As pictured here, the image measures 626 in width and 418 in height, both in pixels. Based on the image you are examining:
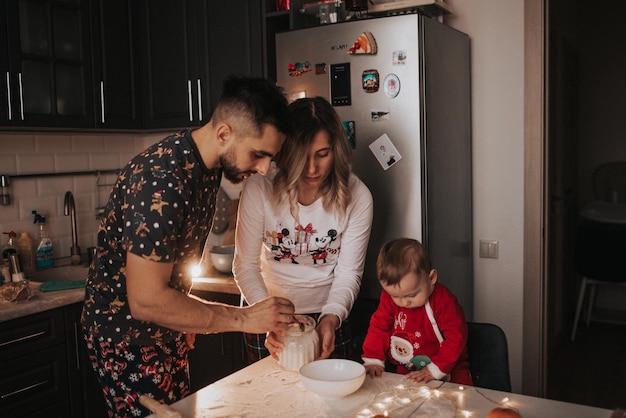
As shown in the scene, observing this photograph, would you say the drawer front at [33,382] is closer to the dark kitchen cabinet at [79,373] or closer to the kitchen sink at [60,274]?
the dark kitchen cabinet at [79,373]

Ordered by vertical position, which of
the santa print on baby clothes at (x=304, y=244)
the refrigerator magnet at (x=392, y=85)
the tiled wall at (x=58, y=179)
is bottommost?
the santa print on baby clothes at (x=304, y=244)

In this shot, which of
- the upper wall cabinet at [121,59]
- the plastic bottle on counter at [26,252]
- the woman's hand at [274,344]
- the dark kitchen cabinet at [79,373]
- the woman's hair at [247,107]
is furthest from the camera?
the plastic bottle on counter at [26,252]

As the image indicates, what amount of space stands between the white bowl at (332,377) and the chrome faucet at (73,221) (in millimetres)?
2041

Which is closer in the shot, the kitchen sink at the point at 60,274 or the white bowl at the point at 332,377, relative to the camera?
the white bowl at the point at 332,377

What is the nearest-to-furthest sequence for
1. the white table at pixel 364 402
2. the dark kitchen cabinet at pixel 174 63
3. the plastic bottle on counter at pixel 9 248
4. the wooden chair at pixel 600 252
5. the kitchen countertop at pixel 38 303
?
the white table at pixel 364 402 → the kitchen countertop at pixel 38 303 → the plastic bottle on counter at pixel 9 248 → the dark kitchen cabinet at pixel 174 63 → the wooden chair at pixel 600 252

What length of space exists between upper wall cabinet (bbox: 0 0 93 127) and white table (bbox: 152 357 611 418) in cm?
179

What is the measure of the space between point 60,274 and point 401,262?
6.57ft

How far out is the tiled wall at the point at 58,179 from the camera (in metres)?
3.07

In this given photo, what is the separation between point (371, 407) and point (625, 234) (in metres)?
3.69

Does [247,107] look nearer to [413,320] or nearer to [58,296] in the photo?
[413,320]

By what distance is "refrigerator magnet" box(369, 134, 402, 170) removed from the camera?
2.51 meters

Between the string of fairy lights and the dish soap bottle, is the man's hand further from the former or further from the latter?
the dish soap bottle

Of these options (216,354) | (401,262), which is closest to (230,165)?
(401,262)

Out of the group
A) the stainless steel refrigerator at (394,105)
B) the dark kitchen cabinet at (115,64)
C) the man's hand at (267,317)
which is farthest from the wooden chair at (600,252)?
the man's hand at (267,317)
